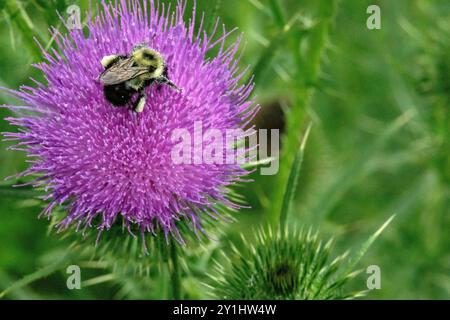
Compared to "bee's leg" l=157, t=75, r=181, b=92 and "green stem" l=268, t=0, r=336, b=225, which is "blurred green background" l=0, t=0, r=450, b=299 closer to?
"green stem" l=268, t=0, r=336, b=225

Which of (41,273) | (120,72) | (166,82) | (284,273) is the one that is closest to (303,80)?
(166,82)

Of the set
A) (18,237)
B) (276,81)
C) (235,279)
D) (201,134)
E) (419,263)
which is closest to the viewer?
(201,134)

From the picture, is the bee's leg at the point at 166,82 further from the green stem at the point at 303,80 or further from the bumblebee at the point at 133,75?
the green stem at the point at 303,80

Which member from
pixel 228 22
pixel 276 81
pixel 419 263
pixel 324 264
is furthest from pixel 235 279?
pixel 228 22

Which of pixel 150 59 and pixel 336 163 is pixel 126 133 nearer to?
pixel 150 59

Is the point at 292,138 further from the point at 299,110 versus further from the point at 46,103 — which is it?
the point at 46,103

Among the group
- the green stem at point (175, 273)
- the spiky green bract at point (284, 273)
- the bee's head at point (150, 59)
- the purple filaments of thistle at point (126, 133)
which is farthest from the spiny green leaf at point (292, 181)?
the bee's head at point (150, 59)

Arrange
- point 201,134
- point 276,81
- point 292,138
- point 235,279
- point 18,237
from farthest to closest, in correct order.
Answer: point 276,81, point 18,237, point 292,138, point 235,279, point 201,134

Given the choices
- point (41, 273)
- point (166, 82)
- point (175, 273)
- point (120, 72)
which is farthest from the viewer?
point (175, 273)
